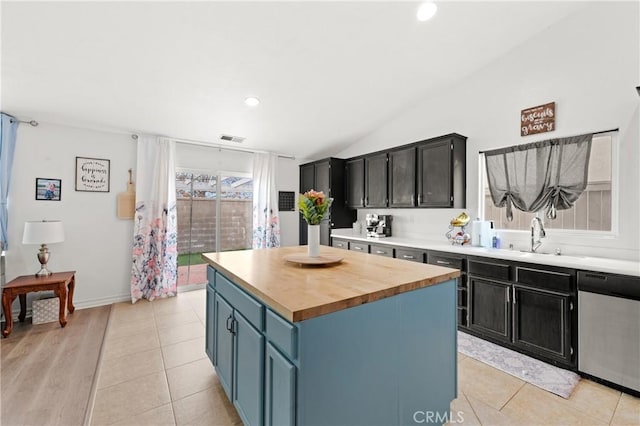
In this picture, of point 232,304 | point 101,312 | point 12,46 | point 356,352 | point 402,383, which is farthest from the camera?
point 101,312

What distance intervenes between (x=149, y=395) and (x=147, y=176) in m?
2.95

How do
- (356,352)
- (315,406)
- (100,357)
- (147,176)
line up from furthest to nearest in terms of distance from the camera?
(147,176) < (100,357) < (356,352) < (315,406)

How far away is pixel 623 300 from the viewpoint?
1.95 metres

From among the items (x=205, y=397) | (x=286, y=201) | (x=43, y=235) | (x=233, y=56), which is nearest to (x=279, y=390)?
(x=205, y=397)

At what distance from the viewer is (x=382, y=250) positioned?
12.1ft

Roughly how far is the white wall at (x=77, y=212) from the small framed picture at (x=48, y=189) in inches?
1.5

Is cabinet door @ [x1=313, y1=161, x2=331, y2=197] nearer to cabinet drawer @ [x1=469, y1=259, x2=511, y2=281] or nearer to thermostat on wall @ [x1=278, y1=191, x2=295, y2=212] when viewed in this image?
thermostat on wall @ [x1=278, y1=191, x2=295, y2=212]

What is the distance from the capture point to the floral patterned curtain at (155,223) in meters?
3.80

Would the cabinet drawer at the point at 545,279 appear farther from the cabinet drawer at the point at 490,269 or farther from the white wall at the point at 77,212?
the white wall at the point at 77,212

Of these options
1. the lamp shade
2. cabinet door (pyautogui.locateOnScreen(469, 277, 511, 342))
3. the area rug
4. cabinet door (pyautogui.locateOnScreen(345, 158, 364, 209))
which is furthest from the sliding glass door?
the area rug

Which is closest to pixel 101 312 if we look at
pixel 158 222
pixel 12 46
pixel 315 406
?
pixel 158 222

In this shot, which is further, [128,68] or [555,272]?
[128,68]

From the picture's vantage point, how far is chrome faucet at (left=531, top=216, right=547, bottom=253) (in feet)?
8.97

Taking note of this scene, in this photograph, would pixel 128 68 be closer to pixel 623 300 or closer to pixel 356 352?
pixel 356 352
